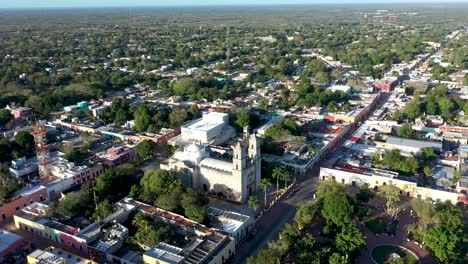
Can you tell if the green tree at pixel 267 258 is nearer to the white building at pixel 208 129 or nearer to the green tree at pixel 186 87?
the white building at pixel 208 129

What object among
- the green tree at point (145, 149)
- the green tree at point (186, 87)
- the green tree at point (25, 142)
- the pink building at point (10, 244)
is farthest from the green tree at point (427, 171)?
the green tree at point (186, 87)

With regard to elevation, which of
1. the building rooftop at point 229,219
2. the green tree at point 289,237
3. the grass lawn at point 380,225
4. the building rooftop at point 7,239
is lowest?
the grass lawn at point 380,225

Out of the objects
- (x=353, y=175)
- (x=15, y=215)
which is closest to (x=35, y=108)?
(x=15, y=215)

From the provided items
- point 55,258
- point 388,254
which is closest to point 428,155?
point 388,254

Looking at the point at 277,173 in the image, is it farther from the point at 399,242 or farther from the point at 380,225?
the point at 399,242

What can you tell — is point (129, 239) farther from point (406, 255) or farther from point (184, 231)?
point (406, 255)
